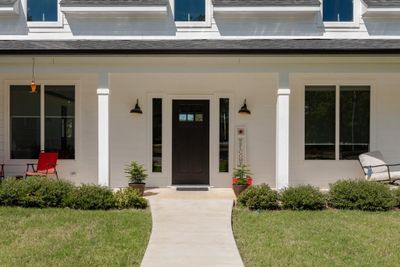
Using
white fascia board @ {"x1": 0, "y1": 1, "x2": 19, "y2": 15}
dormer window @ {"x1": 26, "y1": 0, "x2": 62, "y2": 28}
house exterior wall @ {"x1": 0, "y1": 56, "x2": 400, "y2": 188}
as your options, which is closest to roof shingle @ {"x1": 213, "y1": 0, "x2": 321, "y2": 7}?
house exterior wall @ {"x1": 0, "y1": 56, "x2": 400, "y2": 188}

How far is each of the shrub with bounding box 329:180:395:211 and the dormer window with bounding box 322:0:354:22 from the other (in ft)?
14.5

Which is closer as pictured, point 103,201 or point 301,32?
point 103,201

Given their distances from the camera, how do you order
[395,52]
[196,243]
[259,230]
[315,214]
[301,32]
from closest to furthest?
1. [196,243]
2. [259,230]
3. [315,214]
4. [395,52]
5. [301,32]

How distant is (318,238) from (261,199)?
1.90 metres

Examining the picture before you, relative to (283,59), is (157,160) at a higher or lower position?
lower

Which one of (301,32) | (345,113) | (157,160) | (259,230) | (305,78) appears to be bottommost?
(259,230)

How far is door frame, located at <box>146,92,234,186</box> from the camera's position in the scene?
10156 mm

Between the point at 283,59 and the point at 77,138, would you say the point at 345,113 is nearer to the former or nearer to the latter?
the point at 283,59

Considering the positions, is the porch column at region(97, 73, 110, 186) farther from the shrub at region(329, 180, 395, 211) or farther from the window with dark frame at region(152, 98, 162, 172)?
the shrub at region(329, 180, 395, 211)

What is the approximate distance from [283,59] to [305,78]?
181 cm

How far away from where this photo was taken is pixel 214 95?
1016 cm

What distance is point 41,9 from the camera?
9.91m

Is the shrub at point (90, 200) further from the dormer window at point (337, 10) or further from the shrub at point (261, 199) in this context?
the dormer window at point (337, 10)

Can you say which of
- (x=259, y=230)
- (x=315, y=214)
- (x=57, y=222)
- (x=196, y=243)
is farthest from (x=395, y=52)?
(x=57, y=222)
